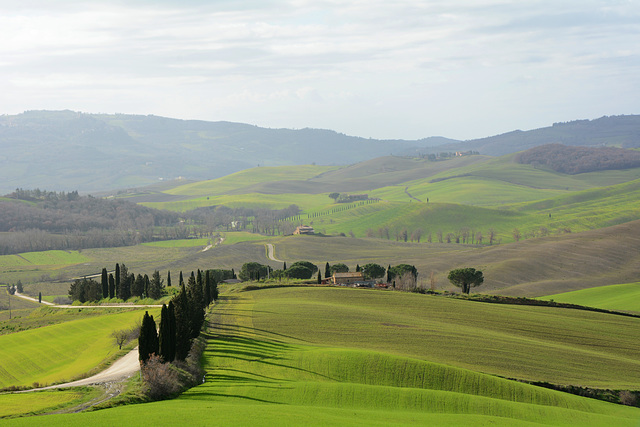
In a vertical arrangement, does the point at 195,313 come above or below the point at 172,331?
above

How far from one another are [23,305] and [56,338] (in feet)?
239

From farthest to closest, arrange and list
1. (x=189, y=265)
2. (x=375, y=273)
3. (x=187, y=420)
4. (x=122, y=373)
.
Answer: (x=189, y=265)
(x=375, y=273)
(x=122, y=373)
(x=187, y=420)

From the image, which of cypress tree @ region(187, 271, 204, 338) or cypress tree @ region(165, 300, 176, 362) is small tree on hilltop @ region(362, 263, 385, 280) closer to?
cypress tree @ region(187, 271, 204, 338)

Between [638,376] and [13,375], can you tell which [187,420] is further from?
[638,376]

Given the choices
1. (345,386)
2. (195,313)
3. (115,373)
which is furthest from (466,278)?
(115,373)

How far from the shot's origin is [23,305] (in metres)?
128

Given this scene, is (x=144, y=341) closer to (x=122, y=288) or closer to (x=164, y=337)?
(x=164, y=337)

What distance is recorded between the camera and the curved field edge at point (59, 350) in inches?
1969

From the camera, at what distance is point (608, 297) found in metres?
98.1

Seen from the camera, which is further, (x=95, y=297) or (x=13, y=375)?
(x=95, y=297)

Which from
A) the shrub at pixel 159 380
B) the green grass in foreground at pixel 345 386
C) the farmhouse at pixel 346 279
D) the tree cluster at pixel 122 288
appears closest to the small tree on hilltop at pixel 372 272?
the farmhouse at pixel 346 279

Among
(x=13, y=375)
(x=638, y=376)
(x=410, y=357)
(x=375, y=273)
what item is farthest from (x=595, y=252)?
(x=13, y=375)

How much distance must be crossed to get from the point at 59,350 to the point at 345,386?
3166 centimetres

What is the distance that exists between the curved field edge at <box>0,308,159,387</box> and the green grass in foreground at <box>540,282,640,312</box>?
6502 cm
